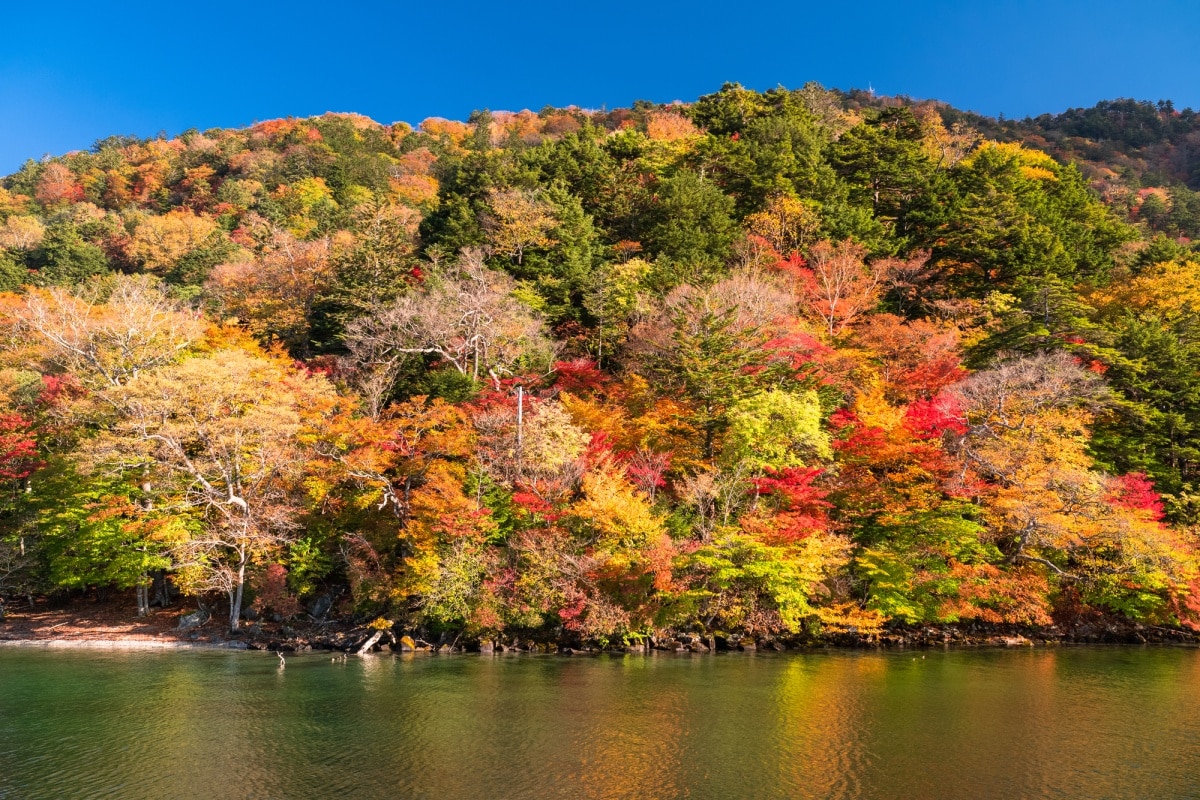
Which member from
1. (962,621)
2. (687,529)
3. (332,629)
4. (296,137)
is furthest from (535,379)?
(296,137)

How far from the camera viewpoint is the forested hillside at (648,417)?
2873 centimetres

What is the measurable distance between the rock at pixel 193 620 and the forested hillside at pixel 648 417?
1200 millimetres

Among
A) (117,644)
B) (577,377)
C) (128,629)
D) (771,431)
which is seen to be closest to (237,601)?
(117,644)

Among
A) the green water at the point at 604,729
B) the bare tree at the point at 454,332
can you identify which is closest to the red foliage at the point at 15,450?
the green water at the point at 604,729

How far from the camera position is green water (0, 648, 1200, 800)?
14039 mm

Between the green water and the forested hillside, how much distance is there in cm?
423

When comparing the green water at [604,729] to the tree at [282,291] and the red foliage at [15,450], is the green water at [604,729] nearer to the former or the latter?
the red foliage at [15,450]

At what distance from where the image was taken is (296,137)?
90.9 m

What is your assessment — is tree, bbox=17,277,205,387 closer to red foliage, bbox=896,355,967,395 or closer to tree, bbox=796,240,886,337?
tree, bbox=796,240,886,337

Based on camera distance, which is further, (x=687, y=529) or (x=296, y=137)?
(x=296, y=137)

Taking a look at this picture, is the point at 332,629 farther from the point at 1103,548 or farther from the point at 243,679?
the point at 1103,548

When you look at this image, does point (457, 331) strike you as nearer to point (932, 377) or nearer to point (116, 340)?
point (116, 340)

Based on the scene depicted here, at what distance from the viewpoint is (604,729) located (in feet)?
57.3

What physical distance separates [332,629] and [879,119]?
179ft
